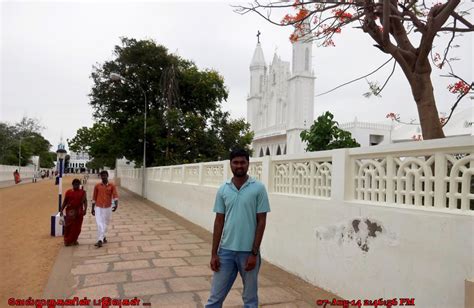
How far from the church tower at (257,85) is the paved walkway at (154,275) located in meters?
40.1

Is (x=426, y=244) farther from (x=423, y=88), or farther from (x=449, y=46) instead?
(x=449, y=46)

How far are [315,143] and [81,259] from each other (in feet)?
16.7

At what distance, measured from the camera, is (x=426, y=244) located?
3.39m

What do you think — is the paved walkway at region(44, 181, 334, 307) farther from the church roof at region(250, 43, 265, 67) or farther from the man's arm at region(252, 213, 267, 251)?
the church roof at region(250, 43, 265, 67)

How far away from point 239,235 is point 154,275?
2887 mm

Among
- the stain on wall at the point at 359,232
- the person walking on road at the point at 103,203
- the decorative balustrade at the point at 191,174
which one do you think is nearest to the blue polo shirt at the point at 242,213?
the stain on wall at the point at 359,232

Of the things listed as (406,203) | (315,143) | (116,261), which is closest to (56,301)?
(116,261)

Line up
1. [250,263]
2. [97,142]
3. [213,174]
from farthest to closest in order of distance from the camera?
1. [97,142]
2. [213,174]
3. [250,263]

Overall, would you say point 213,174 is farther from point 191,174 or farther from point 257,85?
point 257,85

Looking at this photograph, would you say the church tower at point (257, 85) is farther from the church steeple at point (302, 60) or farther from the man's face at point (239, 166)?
the man's face at point (239, 166)

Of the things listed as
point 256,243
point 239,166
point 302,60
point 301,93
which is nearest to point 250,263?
point 256,243

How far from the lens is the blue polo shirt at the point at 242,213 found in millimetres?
3186

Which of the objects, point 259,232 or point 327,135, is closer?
point 259,232

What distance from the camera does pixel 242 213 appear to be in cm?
320
